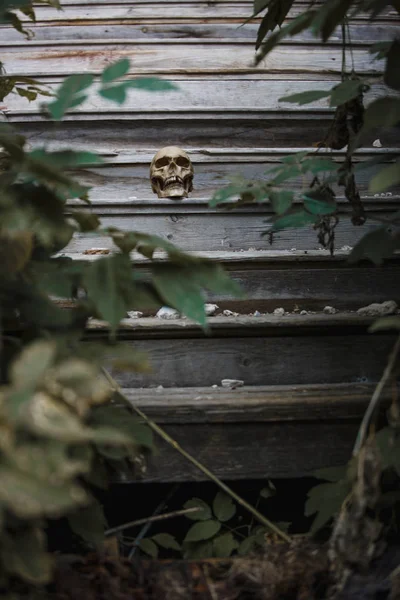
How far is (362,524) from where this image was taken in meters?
0.93

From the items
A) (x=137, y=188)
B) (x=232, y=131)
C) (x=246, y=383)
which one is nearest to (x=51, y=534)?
(x=246, y=383)

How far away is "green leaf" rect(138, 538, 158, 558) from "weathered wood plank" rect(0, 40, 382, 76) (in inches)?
93.8

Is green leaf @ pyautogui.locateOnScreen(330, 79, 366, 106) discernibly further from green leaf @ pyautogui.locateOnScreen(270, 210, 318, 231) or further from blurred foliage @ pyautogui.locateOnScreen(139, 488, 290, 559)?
blurred foliage @ pyautogui.locateOnScreen(139, 488, 290, 559)

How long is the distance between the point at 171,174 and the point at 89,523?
1.59 metres

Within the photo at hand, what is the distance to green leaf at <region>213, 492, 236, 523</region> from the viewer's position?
1.29 metres

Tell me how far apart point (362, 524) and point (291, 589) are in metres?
0.18

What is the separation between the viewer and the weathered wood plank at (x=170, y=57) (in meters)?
3.13

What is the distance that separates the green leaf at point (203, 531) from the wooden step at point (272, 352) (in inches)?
13.5

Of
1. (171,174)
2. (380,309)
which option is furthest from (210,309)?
(171,174)

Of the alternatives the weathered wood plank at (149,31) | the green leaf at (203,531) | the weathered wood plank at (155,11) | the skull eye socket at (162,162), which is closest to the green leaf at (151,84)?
the green leaf at (203,531)

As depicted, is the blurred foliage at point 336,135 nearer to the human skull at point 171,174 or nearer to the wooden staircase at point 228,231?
the wooden staircase at point 228,231

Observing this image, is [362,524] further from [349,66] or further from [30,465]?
[349,66]

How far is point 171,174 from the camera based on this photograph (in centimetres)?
237

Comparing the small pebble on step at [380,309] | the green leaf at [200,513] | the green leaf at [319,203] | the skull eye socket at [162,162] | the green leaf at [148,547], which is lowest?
the green leaf at [148,547]
